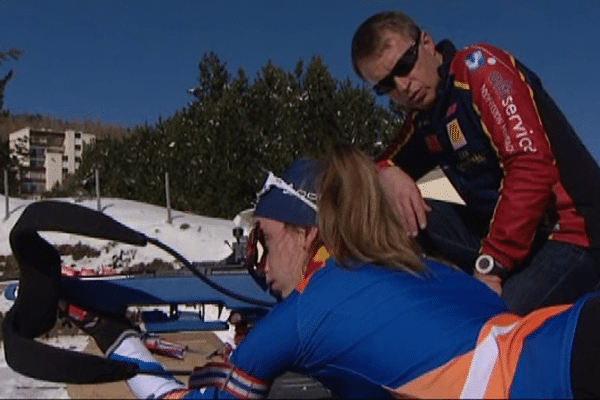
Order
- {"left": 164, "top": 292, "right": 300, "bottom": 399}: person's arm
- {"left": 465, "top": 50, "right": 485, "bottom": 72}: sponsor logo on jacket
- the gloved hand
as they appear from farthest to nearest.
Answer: {"left": 465, "top": 50, "right": 485, "bottom": 72}: sponsor logo on jacket → the gloved hand → {"left": 164, "top": 292, "right": 300, "bottom": 399}: person's arm

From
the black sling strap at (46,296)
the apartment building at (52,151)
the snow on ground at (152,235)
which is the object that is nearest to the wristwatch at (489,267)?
the black sling strap at (46,296)

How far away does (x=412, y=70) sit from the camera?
2.52 meters

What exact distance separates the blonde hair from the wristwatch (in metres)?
0.40

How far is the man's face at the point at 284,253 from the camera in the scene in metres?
2.19

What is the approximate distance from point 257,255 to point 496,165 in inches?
29.6

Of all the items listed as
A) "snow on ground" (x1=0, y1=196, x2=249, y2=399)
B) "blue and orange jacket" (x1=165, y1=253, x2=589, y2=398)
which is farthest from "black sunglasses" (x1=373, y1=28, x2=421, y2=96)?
"snow on ground" (x1=0, y1=196, x2=249, y2=399)

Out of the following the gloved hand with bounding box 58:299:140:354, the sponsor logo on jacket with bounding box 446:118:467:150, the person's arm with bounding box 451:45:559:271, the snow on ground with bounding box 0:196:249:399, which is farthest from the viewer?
the snow on ground with bounding box 0:196:249:399

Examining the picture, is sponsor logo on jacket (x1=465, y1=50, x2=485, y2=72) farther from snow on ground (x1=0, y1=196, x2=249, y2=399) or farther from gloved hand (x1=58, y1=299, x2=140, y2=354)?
snow on ground (x1=0, y1=196, x2=249, y2=399)

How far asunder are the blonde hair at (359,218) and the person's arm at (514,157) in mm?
414

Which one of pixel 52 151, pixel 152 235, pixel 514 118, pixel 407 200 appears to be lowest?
pixel 52 151

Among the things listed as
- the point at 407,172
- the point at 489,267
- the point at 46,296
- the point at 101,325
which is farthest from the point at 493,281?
the point at 46,296

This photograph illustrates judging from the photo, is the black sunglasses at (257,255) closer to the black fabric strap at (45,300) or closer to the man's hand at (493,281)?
the black fabric strap at (45,300)

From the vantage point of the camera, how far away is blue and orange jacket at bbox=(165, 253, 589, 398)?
1.68 metres

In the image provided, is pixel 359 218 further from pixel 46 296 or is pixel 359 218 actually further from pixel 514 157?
pixel 46 296
